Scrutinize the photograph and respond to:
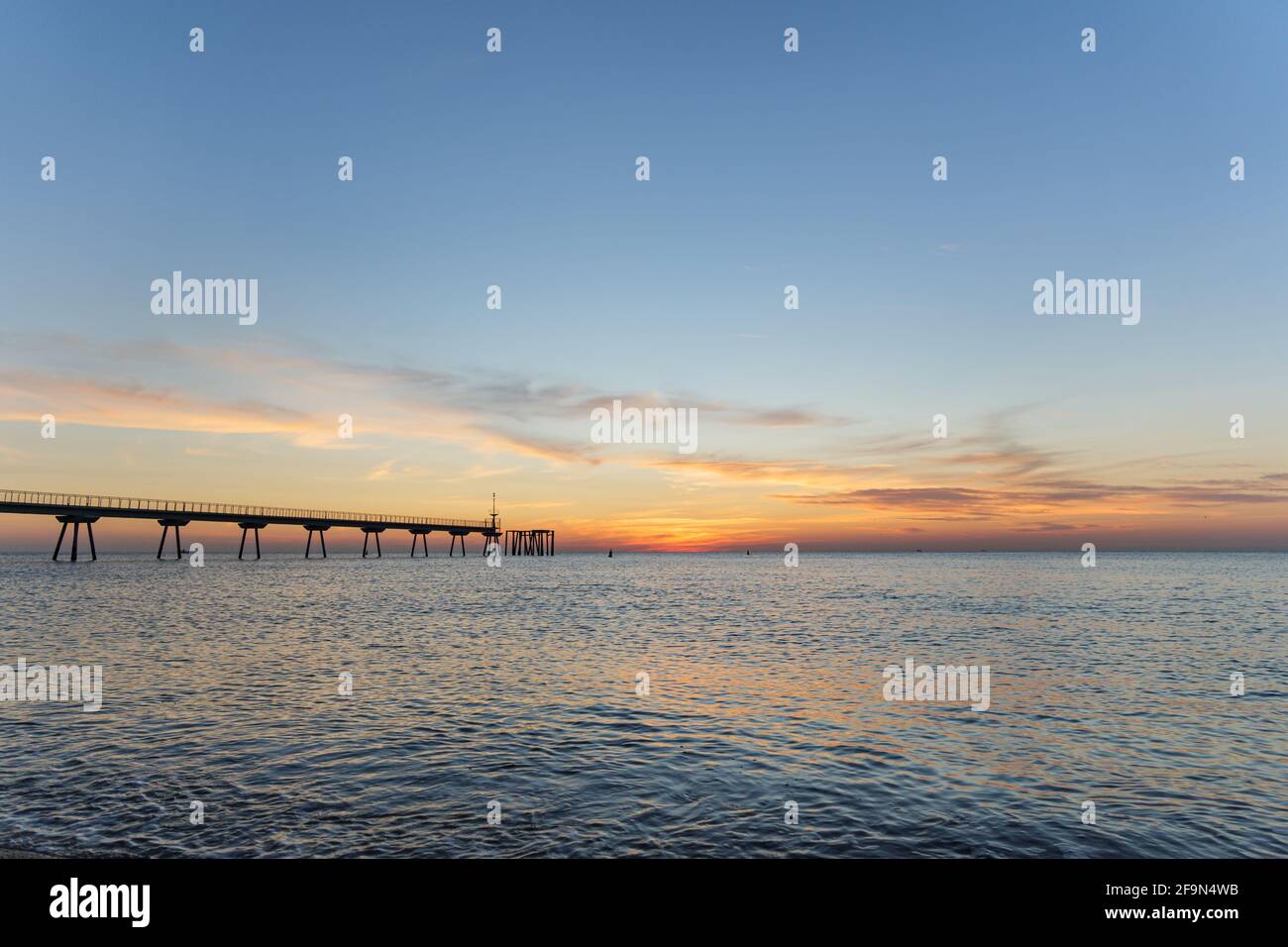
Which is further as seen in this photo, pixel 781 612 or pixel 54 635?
pixel 781 612

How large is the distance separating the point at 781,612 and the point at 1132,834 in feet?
156

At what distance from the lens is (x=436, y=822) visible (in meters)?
12.8

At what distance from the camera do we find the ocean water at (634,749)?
12.4 metres

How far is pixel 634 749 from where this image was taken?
17906mm

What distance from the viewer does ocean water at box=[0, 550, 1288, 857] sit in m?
12.4

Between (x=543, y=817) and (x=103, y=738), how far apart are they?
40.0 ft
